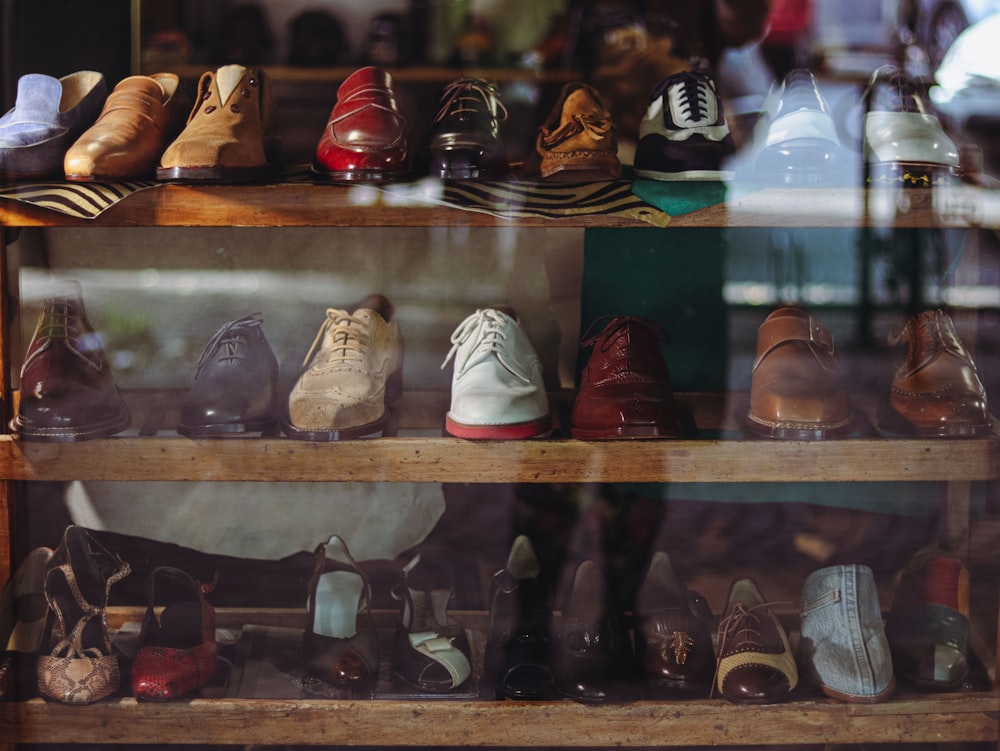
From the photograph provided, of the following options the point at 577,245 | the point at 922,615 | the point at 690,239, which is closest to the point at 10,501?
the point at 577,245

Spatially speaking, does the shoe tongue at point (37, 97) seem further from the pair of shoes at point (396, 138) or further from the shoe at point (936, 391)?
the shoe at point (936, 391)

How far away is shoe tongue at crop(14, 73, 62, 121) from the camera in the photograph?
1.40 meters

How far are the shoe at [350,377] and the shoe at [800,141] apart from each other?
585 mm

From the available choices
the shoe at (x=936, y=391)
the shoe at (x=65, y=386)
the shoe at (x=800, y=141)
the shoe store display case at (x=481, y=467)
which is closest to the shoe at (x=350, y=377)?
the shoe store display case at (x=481, y=467)

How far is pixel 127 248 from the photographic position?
1736 mm

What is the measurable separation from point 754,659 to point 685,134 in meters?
0.71

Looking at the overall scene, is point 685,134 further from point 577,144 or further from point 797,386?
point 797,386

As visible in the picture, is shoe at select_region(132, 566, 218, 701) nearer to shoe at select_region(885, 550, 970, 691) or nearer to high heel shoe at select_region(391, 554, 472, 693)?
high heel shoe at select_region(391, 554, 472, 693)

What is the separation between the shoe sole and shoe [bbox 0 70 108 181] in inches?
Result: 24.2

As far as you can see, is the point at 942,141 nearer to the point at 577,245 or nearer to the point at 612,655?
the point at 577,245

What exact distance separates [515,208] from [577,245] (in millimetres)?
388

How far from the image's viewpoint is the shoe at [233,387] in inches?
55.3

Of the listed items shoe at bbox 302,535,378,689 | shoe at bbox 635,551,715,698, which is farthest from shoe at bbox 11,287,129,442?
shoe at bbox 635,551,715,698

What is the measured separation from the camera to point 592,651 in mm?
1445
